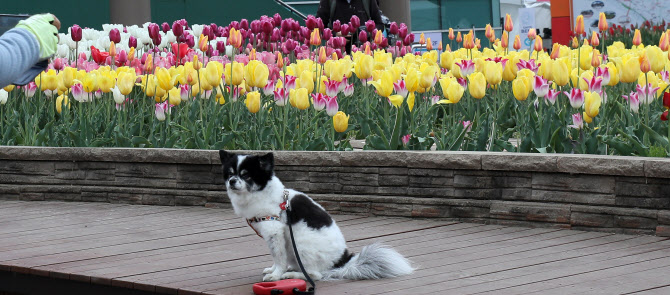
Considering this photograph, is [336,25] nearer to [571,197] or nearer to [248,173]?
[571,197]

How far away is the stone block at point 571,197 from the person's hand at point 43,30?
337 cm

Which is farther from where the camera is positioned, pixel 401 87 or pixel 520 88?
pixel 401 87

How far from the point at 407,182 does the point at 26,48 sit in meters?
→ 3.61

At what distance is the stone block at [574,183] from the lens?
17.8 feet

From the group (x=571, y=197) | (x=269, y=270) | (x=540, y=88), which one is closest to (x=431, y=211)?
(x=571, y=197)

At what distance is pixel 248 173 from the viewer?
445 centimetres

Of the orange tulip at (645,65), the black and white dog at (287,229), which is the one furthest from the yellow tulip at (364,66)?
the black and white dog at (287,229)

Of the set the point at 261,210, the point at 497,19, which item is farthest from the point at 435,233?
the point at 497,19

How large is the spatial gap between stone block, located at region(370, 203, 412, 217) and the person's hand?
348 cm

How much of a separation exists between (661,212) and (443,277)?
142 centimetres

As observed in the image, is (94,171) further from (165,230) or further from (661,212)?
(661,212)

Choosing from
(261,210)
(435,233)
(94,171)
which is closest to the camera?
(261,210)

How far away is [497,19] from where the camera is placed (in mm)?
24484

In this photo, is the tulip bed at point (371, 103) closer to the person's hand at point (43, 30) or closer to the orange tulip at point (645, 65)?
the orange tulip at point (645, 65)
